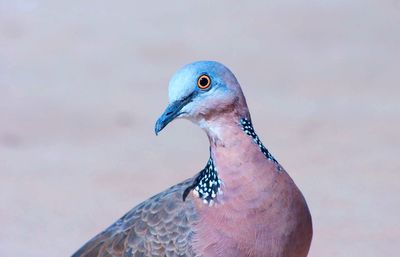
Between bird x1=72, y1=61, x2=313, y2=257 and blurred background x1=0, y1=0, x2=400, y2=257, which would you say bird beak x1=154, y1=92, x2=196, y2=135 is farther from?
blurred background x1=0, y1=0, x2=400, y2=257

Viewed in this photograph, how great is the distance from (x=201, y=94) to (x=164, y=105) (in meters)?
7.21

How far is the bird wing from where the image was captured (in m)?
5.38

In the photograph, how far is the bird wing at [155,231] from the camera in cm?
538

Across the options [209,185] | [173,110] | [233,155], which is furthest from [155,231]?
[173,110]

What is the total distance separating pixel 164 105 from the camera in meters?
12.3

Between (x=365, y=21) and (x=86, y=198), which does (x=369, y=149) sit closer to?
(x=86, y=198)

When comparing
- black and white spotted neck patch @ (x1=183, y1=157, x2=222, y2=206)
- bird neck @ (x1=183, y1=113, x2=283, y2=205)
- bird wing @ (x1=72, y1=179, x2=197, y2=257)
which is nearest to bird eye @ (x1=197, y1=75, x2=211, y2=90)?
bird neck @ (x1=183, y1=113, x2=283, y2=205)

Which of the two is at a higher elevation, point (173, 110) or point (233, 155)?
point (173, 110)

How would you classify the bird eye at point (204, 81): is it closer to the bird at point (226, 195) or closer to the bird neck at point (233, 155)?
the bird at point (226, 195)

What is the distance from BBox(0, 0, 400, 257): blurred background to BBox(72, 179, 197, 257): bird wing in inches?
152

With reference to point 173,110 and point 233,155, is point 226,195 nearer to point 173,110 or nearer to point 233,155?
point 233,155

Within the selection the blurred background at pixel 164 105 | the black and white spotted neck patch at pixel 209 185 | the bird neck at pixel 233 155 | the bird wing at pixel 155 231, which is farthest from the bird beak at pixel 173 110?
the blurred background at pixel 164 105

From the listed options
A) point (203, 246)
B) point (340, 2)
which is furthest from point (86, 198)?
point (340, 2)

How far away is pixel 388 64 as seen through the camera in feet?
44.5
